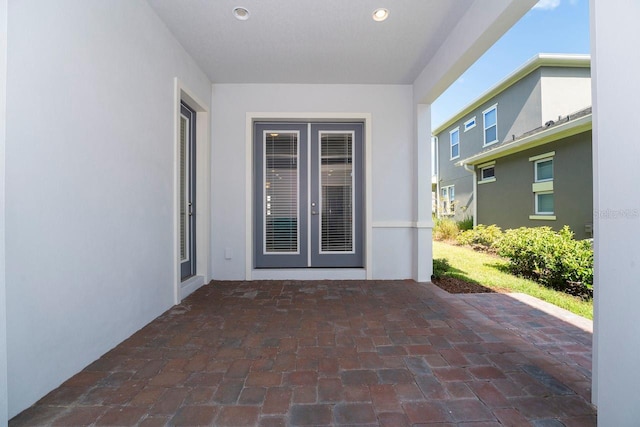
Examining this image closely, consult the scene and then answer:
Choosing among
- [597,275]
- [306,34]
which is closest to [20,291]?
[597,275]

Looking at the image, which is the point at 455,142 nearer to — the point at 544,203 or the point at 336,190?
the point at 544,203

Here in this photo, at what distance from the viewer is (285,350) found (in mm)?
2193

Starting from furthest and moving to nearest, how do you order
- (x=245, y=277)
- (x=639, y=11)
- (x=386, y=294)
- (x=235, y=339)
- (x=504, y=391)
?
(x=245, y=277), (x=386, y=294), (x=235, y=339), (x=504, y=391), (x=639, y=11)

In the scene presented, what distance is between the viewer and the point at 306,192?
14.8ft

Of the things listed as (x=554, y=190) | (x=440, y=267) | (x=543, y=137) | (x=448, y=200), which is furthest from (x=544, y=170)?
(x=448, y=200)

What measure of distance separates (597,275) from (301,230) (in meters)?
3.55

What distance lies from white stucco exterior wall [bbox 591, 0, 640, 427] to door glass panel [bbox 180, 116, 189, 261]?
401 cm

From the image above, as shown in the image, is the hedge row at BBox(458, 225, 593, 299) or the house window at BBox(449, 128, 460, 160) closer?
Result: the hedge row at BBox(458, 225, 593, 299)

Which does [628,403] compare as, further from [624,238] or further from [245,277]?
[245,277]

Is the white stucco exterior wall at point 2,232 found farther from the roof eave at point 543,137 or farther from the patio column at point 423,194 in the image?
the roof eave at point 543,137

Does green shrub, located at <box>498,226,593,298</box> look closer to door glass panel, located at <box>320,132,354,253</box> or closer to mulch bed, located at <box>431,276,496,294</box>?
mulch bed, located at <box>431,276,496,294</box>

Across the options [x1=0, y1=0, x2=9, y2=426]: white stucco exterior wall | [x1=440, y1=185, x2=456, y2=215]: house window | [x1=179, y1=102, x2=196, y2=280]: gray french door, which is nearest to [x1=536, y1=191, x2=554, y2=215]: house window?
[x1=440, y1=185, x2=456, y2=215]: house window

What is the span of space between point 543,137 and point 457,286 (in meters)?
4.82

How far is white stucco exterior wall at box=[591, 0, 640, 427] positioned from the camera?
125cm
